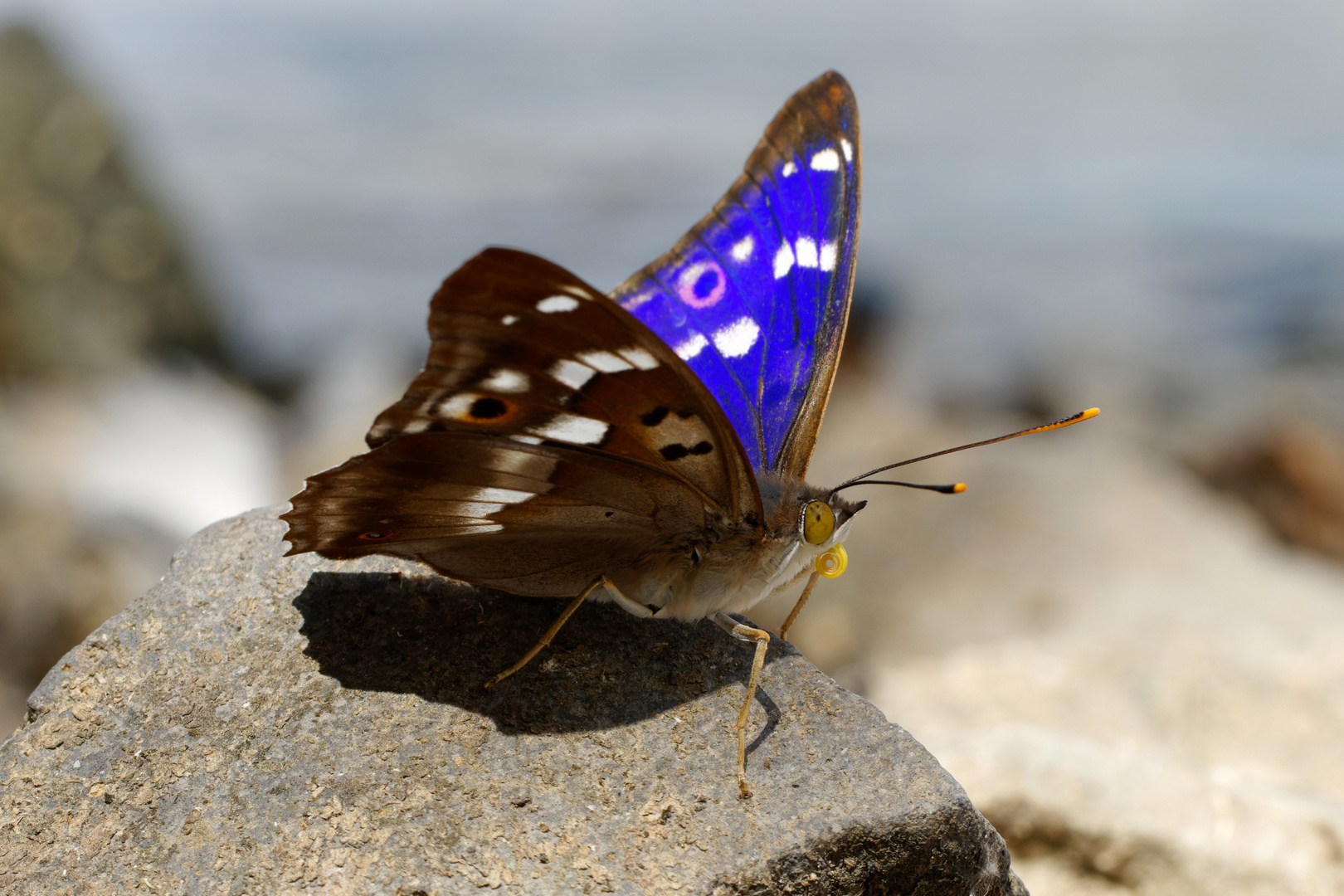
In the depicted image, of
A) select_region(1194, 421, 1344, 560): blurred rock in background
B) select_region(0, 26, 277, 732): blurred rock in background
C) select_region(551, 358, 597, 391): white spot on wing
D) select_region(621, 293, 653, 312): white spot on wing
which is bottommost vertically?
select_region(1194, 421, 1344, 560): blurred rock in background

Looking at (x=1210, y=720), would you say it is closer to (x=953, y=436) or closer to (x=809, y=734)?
(x=809, y=734)

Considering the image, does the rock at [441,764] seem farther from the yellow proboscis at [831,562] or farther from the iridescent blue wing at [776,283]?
the iridescent blue wing at [776,283]

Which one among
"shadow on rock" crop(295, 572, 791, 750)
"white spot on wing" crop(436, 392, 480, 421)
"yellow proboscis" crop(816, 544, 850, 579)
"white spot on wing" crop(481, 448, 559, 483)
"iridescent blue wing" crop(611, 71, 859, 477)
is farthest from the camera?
"iridescent blue wing" crop(611, 71, 859, 477)

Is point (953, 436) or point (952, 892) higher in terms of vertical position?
point (952, 892)

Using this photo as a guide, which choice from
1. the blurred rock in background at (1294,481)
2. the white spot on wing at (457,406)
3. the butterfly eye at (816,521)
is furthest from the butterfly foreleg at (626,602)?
the blurred rock in background at (1294,481)

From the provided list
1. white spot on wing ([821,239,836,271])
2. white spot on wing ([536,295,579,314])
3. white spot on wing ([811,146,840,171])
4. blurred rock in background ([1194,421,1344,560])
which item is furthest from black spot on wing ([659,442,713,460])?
blurred rock in background ([1194,421,1344,560])

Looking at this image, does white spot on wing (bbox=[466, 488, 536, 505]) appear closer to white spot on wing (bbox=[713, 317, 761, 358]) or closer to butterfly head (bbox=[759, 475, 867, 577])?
butterfly head (bbox=[759, 475, 867, 577])

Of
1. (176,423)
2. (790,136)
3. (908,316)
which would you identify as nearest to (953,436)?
(908,316)

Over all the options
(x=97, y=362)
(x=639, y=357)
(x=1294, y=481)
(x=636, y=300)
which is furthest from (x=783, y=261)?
(x=97, y=362)
